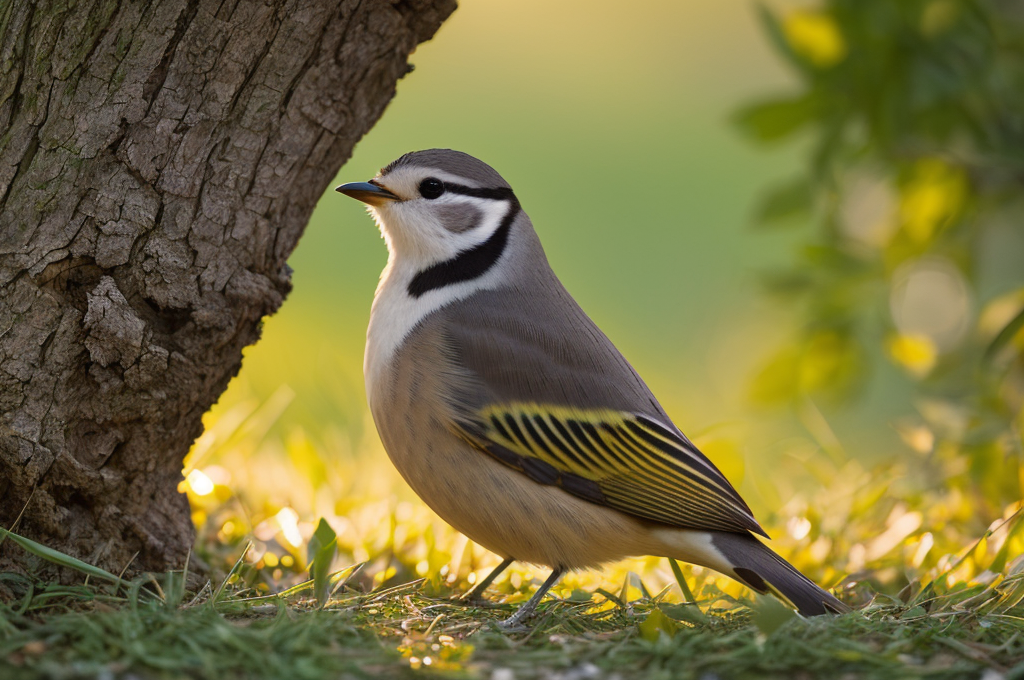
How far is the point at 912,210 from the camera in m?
4.55

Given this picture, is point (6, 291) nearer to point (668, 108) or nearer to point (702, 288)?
point (702, 288)

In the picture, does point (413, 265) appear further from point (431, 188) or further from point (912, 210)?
point (912, 210)

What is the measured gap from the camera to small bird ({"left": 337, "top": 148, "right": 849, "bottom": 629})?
11.0 feet

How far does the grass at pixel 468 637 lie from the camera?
7.92 feet

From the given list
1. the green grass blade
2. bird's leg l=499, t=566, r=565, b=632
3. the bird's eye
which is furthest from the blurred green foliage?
the green grass blade

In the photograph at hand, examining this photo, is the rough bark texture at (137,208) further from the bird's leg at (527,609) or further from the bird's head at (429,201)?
the bird's leg at (527,609)

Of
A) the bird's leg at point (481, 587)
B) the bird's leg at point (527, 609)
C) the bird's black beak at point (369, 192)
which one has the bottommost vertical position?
the bird's leg at point (481, 587)

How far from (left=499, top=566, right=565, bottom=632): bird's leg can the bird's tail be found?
581 millimetres

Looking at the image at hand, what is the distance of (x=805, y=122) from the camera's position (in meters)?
4.12

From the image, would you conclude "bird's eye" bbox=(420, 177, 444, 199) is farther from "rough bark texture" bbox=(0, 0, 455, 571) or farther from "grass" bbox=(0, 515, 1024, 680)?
"grass" bbox=(0, 515, 1024, 680)

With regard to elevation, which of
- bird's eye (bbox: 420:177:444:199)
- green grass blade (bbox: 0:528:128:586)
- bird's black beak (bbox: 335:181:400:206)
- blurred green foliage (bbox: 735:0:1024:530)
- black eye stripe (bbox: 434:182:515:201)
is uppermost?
blurred green foliage (bbox: 735:0:1024:530)

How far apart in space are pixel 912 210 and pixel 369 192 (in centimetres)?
256

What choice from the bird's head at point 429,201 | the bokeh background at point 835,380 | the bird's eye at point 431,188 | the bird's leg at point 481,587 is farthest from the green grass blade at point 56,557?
the bird's eye at point 431,188

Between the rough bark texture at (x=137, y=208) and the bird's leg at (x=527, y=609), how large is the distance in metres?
1.23
